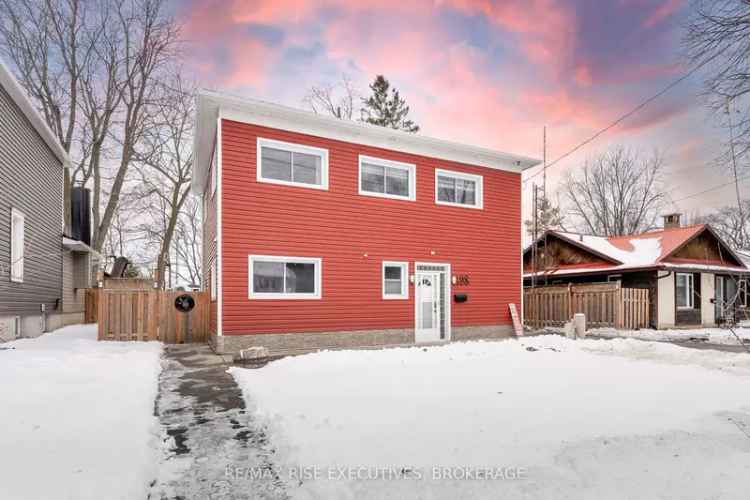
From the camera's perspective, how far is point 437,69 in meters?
14.1

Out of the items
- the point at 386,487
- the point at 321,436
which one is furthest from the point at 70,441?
the point at 386,487

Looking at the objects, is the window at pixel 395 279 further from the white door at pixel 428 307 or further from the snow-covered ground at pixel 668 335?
the snow-covered ground at pixel 668 335

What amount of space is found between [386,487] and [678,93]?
10.6 metres

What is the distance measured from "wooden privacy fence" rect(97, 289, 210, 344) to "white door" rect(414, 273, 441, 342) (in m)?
5.47

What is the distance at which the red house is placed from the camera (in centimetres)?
959

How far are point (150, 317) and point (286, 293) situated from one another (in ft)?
11.7

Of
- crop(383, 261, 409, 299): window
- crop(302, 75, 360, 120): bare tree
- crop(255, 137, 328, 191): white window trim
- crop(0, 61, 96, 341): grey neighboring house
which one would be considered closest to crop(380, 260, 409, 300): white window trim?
crop(383, 261, 409, 299): window

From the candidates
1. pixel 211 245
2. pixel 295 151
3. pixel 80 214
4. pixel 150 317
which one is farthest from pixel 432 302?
pixel 80 214

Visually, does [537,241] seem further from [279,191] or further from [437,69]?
[279,191]

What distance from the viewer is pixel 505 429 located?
3.78 m

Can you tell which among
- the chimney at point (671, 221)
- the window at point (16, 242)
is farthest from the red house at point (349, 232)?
the chimney at point (671, 221)

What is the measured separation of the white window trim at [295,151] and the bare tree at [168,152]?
42.0 ft

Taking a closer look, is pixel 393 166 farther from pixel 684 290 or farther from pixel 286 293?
pixel 684 290

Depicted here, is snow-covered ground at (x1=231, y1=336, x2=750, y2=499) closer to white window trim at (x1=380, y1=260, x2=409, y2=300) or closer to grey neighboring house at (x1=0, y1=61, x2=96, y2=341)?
white window trim at (x1=380, y1=260, x2=409, y2=300)
